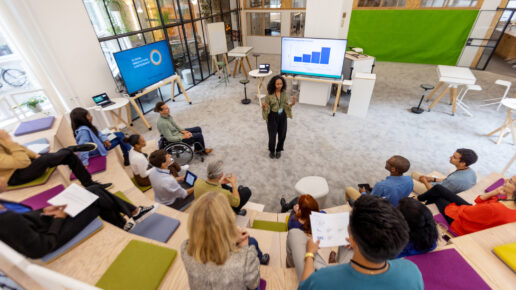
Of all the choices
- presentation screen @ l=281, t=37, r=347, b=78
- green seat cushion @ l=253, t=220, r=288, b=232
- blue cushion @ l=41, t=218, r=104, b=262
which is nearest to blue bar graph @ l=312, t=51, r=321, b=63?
presentation screen @ l=281, t=37, r=347, b=78

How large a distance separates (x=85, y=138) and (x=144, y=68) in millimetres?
2420

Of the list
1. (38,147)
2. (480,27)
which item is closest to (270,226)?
(38,147)

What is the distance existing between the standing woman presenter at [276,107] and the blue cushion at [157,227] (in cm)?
205

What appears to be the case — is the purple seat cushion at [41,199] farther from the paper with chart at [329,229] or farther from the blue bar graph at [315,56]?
the blue bar graph at [315,56]

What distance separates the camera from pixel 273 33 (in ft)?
32.2

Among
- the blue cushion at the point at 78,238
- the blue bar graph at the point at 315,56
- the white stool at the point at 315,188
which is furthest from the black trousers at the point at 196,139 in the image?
the blue bar graph at the point at 315,56

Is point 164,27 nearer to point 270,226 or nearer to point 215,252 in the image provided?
point 270,226

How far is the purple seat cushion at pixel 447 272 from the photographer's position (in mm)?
1456

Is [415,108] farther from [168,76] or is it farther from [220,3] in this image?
[220,3]

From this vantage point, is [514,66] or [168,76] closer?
[168,76]

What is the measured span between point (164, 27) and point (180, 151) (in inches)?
141

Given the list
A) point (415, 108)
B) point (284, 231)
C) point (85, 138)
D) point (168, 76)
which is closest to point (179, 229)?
point (284, 231)

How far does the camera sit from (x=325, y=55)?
16.0ft

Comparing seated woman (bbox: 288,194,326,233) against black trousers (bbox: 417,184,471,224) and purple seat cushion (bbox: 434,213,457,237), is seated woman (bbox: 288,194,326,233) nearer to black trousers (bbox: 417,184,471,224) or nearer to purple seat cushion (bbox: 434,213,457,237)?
purple seat cushion (bbox: 434,213,457,237)
